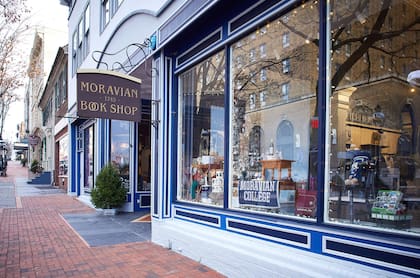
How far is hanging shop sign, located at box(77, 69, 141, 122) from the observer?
232 inches

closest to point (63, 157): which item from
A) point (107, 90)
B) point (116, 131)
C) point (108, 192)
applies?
point (116, 131)

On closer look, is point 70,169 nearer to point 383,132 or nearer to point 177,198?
point 177,198

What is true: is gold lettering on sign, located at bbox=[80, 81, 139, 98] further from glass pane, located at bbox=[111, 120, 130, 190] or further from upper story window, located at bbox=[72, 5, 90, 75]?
upper story window, located at bbox=[72, 5, 90, 75]

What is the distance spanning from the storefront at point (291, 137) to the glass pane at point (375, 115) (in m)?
0.02

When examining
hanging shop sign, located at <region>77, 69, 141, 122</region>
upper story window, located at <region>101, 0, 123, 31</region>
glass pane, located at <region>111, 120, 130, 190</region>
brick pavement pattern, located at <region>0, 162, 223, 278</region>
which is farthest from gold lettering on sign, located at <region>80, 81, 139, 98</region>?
glass pane, located at <region>111, 120, 130, 190</region>

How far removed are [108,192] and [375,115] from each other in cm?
710

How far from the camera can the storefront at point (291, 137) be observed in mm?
3895

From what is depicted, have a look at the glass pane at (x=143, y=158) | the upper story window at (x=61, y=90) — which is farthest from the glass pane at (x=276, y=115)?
the upper story window at (x=61, y=90)

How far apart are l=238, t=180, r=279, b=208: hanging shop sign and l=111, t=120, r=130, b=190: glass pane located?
6.03m

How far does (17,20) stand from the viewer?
11531 millimetres

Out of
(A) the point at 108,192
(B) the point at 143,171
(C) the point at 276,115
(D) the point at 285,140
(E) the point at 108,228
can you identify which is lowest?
(E) the point at 108,228

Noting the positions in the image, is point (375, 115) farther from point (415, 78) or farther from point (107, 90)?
point (107, 90)

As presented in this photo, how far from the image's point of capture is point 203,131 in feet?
22.5

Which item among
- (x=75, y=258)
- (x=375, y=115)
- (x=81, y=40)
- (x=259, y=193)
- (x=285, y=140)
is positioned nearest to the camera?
(x=259, y=193)
